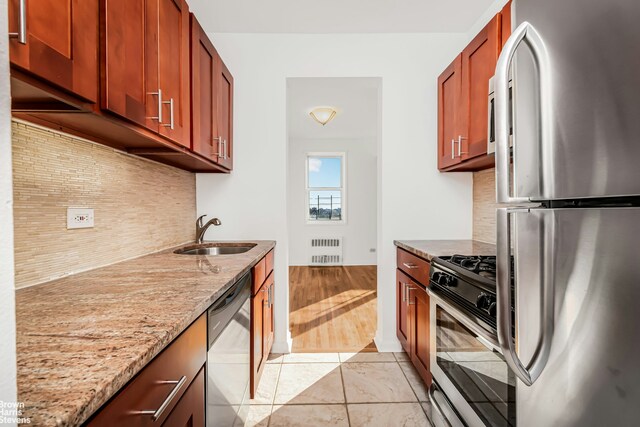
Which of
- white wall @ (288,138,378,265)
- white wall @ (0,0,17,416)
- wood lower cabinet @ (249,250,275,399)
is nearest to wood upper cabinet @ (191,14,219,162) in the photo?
wood lower cabinet @ (249,250,275,399)

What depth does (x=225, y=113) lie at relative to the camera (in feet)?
7.75

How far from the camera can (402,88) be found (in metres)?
2.64

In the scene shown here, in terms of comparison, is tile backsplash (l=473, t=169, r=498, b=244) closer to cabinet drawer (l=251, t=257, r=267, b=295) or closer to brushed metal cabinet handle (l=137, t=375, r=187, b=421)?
cabinet drawer (l=251, t=257, r=267, b=295)

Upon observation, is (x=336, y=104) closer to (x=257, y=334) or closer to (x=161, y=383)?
(x=257, y=334)

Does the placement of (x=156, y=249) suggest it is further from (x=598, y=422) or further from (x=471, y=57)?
(x=471, y=57)

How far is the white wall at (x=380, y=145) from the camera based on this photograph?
8.55 ft

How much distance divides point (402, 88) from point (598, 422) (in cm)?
249

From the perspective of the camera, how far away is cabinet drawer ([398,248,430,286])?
75.9 inches

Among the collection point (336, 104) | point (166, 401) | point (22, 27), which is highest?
point (336, 104)

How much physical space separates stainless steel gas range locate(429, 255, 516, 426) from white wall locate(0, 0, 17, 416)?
48.6 inches

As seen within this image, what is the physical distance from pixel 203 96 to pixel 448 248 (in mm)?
1854

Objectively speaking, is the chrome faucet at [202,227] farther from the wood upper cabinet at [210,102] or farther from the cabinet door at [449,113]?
the cabinet door at [449,113]

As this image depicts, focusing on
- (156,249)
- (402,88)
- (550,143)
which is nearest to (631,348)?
(550,143)

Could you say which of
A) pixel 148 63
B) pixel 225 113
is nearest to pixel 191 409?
pixel 148 63
